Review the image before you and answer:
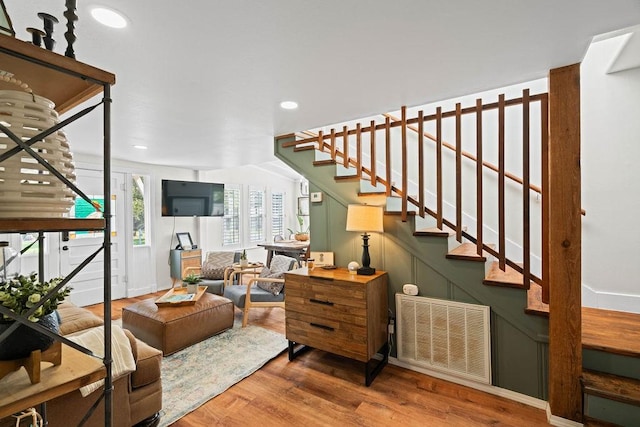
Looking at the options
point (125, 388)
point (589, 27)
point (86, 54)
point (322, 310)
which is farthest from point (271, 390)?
point (589, 27)

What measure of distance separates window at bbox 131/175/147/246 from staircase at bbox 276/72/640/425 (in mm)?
3074

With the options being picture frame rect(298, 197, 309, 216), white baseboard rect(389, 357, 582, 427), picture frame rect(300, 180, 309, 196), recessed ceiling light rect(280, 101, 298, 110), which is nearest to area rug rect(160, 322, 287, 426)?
white baseboard rect(389, 357, 582, 427)

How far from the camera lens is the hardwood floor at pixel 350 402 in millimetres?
1975

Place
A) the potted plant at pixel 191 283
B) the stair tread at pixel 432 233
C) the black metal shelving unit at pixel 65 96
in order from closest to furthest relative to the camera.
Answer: the black metal shelving unit at pixel 65 96 < the stair tread at pixel 432 233 < the potted plant at pixel 191 283

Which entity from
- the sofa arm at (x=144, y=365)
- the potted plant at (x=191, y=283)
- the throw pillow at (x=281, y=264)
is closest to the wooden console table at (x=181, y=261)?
the potted plant at (x=191, y=283)

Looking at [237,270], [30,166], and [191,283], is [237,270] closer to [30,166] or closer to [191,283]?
[191,283]

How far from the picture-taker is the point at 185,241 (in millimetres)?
5461

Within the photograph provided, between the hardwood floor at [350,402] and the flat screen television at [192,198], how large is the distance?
3.61 metres

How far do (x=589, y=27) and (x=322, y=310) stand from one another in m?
2.46

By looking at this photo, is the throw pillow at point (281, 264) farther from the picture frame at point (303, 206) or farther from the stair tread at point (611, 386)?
the picture frame at point (303, 206)

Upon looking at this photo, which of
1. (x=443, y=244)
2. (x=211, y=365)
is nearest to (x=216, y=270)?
(x=211, y=365)

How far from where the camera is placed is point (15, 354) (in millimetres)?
711

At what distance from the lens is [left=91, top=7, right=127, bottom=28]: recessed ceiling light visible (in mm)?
1252

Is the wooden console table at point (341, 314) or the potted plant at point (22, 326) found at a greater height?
the potted plant at point (22, 326)
